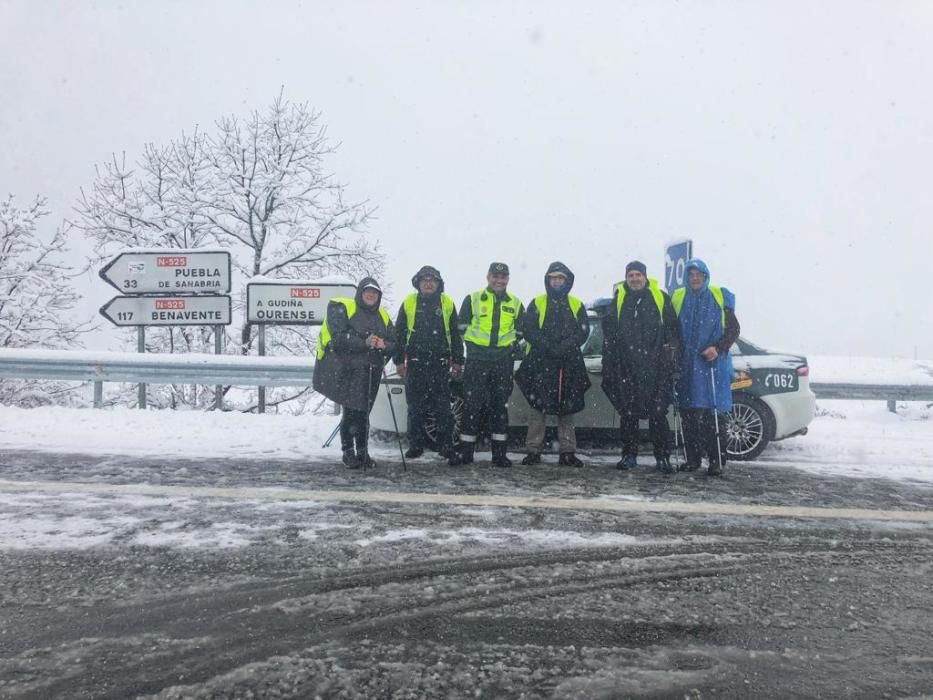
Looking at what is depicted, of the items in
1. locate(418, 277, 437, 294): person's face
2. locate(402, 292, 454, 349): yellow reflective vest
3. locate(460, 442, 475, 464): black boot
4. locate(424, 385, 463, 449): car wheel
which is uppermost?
locate(418, 277, 437, 294): person's face

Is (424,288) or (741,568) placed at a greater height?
(424,288)

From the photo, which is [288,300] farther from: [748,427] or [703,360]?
[748,427]

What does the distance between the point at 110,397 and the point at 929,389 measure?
17.5 m

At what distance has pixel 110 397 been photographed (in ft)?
59.4

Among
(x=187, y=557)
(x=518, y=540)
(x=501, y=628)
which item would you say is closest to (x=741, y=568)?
(x=518, y=540)

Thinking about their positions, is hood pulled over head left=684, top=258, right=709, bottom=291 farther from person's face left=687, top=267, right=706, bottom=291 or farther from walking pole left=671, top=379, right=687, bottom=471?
walking pole left=671, top=379, right=687, bottom=471

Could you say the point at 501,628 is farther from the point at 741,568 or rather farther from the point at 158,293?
the point at 158,293

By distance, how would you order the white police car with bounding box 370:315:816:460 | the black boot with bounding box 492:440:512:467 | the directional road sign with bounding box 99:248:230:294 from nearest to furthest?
the black boot with bounding box 492:440:512:467
the white police car with bounding box 370:315:816:460
the directional road sign with bounding box 99:248:230:294

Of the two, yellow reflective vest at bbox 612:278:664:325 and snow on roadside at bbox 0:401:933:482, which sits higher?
yellow reflective vest at bbox 612:278:664:325

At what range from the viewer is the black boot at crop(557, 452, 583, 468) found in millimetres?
6168

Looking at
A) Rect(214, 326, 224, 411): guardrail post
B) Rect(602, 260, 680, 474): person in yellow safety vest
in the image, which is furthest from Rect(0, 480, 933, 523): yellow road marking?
Rect(214, 326, 224, 411): guardrail post

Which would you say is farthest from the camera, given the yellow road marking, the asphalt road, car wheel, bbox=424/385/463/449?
car wheel, bbox=424/385/463/449

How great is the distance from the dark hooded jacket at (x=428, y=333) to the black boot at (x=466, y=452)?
0.74 m

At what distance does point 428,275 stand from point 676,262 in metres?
3.62
